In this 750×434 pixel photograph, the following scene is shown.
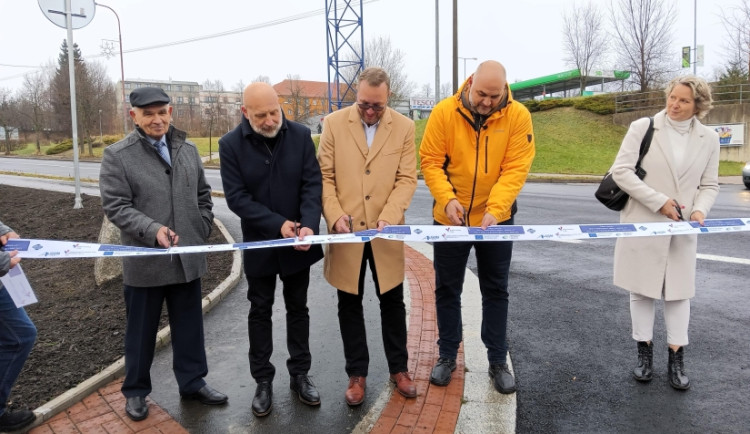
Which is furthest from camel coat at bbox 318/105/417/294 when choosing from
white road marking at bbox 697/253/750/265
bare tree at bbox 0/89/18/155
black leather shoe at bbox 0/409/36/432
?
bare tree at bbox 0/89/18/155

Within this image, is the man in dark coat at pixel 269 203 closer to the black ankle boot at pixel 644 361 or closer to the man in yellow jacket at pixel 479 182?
the man in yellow jacket at pixel 479 182

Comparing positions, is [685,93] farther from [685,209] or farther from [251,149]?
[251,149]

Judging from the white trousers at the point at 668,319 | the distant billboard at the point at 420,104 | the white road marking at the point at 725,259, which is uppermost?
the distant billboard at the point at 420,104

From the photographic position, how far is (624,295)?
5566 millimetres

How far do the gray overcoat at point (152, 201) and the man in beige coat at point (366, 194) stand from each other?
89cm

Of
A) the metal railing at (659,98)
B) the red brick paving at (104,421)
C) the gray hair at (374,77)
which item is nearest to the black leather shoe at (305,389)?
the red brick paving at (104,421)

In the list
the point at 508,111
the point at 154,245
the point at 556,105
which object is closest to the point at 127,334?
the point at 154,245

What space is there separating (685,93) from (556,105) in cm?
3056

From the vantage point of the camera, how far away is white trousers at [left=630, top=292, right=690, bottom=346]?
3689 millimetres

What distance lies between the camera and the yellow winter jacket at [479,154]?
3410mm

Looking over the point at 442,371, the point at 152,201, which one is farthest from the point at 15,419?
the point at 442,371

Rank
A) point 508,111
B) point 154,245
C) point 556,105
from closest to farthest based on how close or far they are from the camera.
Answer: point 154,245 < point 508,111 < point 556,105

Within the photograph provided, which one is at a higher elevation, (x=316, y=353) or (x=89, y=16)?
(x=89, y=16)

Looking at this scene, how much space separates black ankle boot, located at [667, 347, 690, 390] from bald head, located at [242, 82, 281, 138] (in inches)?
125
